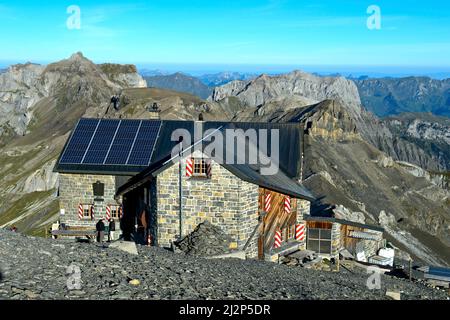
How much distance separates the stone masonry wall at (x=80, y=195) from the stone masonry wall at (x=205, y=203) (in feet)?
21.0

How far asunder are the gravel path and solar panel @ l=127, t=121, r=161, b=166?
441 inches

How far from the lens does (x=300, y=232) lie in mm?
32719

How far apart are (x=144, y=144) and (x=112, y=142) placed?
1987mm

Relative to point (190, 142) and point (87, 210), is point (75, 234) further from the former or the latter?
point (190, 142)

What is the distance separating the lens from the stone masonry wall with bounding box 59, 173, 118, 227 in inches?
1236

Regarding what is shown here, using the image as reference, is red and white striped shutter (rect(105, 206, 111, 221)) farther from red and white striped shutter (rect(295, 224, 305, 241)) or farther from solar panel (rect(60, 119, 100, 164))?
red and white striped shutter (rect(295, 224, 305, 241))

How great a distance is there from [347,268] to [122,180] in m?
13.2

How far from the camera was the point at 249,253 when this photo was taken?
2638 centimetres

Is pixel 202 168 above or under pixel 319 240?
above

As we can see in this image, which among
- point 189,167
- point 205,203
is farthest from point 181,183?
point 205,203

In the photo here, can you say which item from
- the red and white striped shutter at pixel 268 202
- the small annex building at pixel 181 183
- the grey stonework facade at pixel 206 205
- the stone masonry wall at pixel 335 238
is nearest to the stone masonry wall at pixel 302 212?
the small annex building at pixel 181 183

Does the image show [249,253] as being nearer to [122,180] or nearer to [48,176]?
[122,180]

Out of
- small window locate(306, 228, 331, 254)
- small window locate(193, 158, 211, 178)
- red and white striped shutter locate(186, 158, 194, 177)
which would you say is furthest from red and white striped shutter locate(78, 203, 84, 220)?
small window locate(306, 228, 331, 254)
